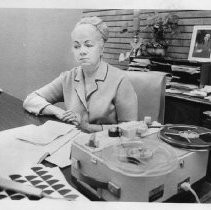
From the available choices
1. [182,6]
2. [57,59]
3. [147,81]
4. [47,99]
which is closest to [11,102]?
[47,99]

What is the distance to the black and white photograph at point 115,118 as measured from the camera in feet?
2.36

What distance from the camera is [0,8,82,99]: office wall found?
3.70 meters

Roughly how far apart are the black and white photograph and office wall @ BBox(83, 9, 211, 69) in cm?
1

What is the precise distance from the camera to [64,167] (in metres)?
0.90

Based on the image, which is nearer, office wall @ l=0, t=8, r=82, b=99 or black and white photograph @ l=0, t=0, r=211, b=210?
black and white photograph @ l=0, t=0, r=211, b=210

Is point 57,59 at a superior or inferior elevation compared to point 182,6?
inferior

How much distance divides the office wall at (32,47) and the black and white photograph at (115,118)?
28 mm

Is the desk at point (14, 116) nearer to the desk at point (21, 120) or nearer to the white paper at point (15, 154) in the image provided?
the desk at point (21, 120)

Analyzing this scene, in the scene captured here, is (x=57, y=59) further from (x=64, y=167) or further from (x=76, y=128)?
(x=64, y=167)

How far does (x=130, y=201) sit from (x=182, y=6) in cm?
83

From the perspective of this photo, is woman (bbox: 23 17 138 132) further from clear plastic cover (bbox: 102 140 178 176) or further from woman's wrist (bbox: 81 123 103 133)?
clear plastic cover (bbox: 102 140 178 176)

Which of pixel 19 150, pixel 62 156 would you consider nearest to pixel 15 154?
pixel 19 150

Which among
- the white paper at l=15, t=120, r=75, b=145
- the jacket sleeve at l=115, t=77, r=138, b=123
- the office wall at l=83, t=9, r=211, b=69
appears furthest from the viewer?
the office wall at l=83, t=9, r=211, b=69

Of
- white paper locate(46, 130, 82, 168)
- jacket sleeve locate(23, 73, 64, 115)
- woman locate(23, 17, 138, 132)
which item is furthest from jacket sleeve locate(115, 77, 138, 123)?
white paper locate(46, 130, 82, 168)
